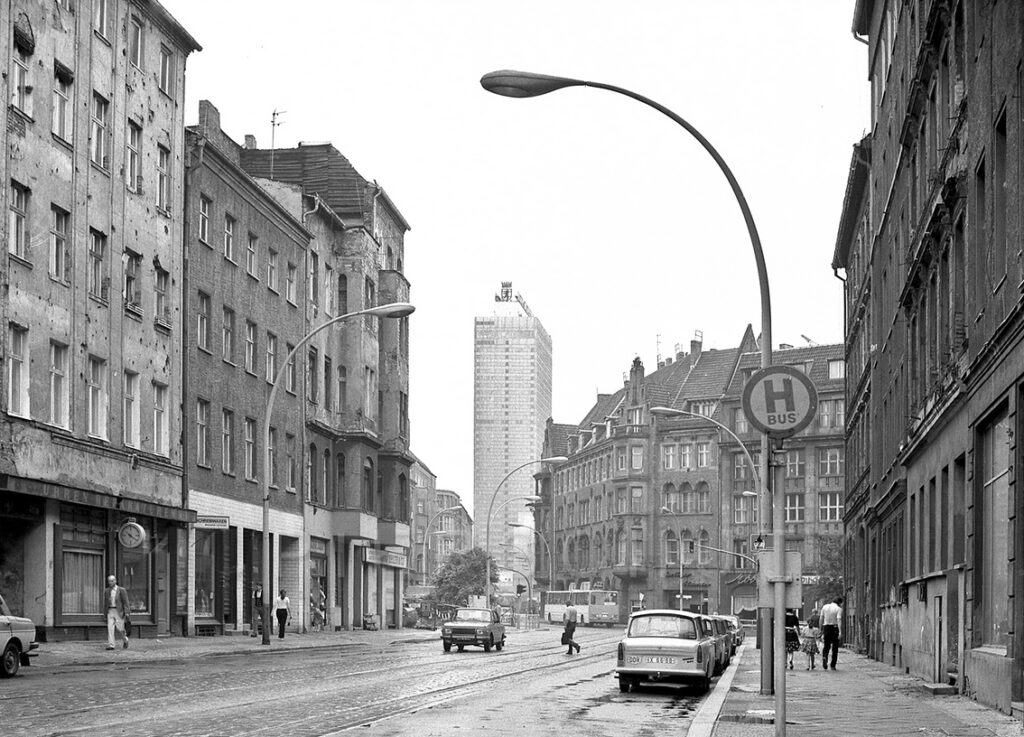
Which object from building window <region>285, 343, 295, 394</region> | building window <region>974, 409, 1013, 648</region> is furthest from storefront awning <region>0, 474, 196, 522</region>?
building window <region>974, 409, 1013, 648</region>

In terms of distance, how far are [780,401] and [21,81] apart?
79.6ft

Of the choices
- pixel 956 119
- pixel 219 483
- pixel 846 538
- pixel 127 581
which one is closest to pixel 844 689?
pixel 956 119

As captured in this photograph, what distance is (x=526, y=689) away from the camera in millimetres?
25328

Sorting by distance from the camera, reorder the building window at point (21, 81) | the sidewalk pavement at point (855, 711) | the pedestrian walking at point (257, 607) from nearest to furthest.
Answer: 1. the sidewalk pavement at point (855, 711)
2. the building window at point (21, 81)
3. the pedestrian walking at point (257, 607)

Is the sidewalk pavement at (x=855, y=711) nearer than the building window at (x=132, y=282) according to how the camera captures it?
Yes

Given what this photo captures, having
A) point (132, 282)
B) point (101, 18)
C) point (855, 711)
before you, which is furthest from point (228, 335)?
point (855, 711)

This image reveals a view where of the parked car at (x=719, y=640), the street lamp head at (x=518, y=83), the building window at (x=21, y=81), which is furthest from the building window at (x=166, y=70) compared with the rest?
the street lamp head at (x=518, y=83)

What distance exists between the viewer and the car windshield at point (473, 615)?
4538 cm

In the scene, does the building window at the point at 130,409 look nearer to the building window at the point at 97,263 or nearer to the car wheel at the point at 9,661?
the building window at the point at 97,263

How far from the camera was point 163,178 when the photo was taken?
43125 mm

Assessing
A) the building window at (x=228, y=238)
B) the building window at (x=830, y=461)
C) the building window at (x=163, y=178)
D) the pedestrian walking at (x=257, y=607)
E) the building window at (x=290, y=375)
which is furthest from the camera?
the building window at (x=830, y=461)

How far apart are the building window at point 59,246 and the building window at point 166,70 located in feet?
26.7

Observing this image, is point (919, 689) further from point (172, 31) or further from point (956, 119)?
point (172, 31)

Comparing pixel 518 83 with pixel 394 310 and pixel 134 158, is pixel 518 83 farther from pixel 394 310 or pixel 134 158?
pixel 134 158
